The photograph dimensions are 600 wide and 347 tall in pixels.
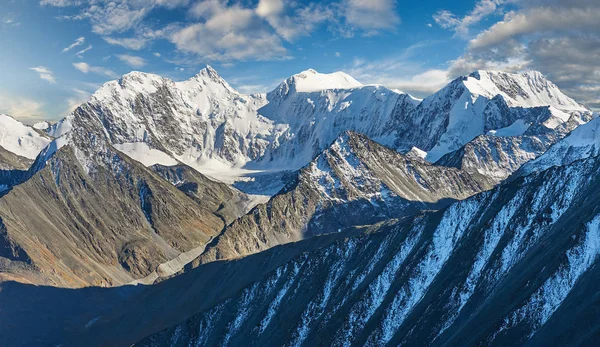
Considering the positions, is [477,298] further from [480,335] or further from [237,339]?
[237,339]

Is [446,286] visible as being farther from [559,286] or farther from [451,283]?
[559,286]

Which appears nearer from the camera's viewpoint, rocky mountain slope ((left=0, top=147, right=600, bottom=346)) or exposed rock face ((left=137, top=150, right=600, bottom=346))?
exposed rock face ((left=137, top=150, right=600, bottom=346))

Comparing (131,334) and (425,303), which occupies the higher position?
(425,303)

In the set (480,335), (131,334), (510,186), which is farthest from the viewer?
(131,334)

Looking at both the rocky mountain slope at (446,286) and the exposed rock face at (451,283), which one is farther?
the rocky mountain slope at (446,286)

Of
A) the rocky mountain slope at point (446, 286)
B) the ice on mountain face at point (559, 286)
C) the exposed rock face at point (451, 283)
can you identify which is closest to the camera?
the ice on mountain face at point (559, 286)

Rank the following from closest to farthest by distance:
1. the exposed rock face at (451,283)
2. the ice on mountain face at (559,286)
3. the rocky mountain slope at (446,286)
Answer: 1. the ice on mountain face at (559,286)
2. the exposed rock face at (451,283)
3. the rocky mountain slope at (446,286)

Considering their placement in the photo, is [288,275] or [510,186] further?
[288,275]

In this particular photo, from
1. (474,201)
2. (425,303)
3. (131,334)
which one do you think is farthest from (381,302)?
(131,334)
